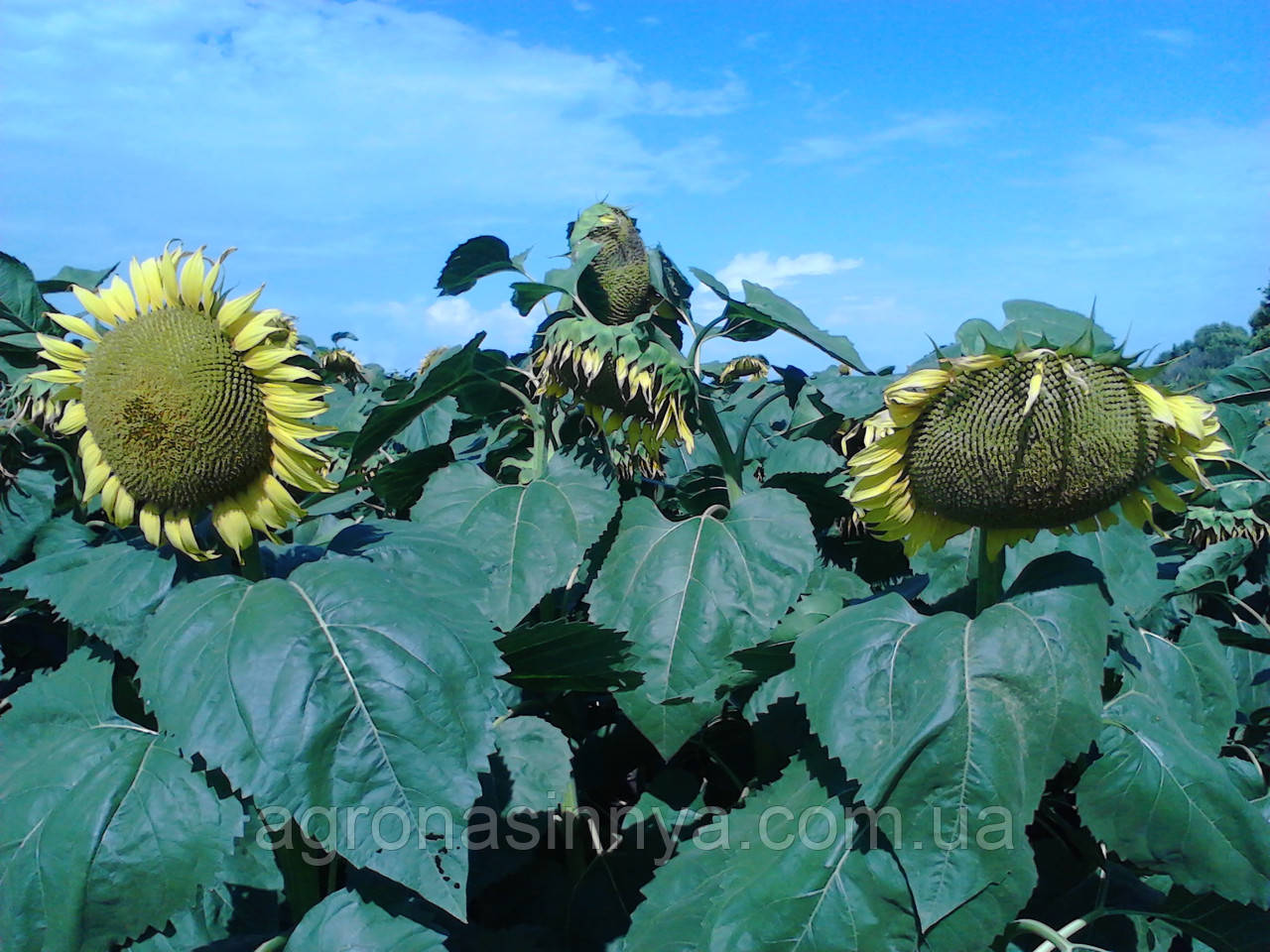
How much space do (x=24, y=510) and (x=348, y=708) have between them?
1.81 metres

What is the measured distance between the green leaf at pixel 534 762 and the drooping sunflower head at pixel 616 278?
1.08 metres

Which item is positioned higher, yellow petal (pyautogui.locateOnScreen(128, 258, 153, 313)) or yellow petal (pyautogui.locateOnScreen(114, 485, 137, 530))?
yellow petal (pyautogui.locateOnScreen(128, 258, 153, 313))

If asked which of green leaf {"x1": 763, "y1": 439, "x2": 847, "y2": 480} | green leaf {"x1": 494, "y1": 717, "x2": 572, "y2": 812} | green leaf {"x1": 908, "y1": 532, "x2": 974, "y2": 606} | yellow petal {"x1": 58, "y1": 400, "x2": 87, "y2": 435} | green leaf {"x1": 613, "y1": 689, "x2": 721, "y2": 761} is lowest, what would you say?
green leaf {"x1": 494, "y1": 717, "x2": 572, "y2": 812}

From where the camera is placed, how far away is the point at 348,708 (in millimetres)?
1844

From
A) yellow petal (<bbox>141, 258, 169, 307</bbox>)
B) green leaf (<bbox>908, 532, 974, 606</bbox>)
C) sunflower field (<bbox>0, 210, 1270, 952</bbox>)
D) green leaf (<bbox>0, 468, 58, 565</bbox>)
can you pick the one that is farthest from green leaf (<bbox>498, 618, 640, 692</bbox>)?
green leaf (<bbox>0, 468, 58, 565</bbox>)

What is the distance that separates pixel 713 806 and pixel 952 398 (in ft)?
4.91

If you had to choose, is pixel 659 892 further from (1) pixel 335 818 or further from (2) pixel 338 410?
(2) pixel 338 410

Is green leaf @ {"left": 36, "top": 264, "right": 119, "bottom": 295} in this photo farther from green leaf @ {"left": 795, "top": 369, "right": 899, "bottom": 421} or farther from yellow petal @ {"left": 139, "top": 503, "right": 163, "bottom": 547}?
green leaf @ {"left": 795, "top": 369, "right": 899, "bottom": 421}

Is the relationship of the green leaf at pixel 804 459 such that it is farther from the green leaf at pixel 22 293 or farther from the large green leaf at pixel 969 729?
the green leaf at pixel 22 293

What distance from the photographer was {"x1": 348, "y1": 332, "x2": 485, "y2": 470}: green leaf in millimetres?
2787

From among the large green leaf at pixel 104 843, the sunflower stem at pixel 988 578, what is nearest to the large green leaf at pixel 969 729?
the sunflower stem at pixel 988 578

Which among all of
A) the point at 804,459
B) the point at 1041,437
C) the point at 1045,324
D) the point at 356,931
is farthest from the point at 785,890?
the point at 804,459

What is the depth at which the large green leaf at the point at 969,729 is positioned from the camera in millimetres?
1876

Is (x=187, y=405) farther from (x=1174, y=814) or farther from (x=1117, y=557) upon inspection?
(x=1117, y=557)
